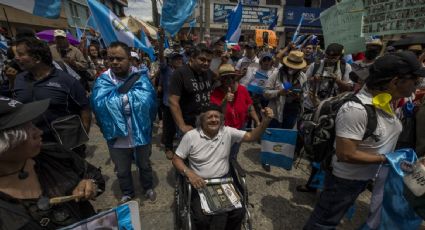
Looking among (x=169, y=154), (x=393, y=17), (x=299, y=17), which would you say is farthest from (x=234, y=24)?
(x=299, y=17)

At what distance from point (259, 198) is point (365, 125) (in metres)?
1.93

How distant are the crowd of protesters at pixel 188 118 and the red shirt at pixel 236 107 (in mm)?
12

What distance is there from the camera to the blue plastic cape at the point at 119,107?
2.52m

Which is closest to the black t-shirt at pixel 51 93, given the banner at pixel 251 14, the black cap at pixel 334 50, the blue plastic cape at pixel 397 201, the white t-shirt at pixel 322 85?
the blue plastic cape at pixel 397 201

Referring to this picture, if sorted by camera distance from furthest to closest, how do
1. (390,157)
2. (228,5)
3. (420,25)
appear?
(228,5) → (420,25) → (390,157)

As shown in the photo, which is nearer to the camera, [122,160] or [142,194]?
[122,160]

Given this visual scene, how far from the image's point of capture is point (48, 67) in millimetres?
2283

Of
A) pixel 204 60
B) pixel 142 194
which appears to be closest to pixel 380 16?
pixel 204 60

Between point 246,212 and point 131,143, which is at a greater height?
point 131,143

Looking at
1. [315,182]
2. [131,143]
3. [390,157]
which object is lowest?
[315,182]

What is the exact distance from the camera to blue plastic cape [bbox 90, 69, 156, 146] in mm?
2523

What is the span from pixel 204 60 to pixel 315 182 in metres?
2.03

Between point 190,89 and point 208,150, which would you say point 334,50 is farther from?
point 208,150

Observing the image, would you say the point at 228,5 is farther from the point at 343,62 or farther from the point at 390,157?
the point at 390,157
